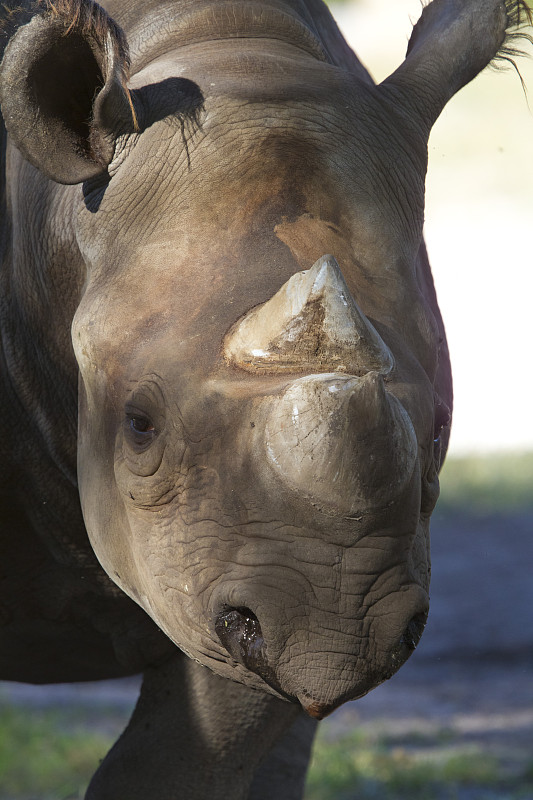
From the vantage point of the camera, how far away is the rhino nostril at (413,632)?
2223 millimetres

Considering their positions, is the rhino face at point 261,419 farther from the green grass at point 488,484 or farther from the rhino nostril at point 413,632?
the green grass at point 488,484

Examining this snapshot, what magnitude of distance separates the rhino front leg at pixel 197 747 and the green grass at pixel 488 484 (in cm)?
556

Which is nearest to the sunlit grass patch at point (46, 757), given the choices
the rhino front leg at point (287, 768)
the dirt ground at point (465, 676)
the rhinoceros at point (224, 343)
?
the dirt ground at point (465, 676)

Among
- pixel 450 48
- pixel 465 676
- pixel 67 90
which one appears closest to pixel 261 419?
pixel 67 90

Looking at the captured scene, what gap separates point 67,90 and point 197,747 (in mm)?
1848

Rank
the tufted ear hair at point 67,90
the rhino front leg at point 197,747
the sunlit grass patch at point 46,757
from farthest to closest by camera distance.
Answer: the sunlit grass patch at point 46,757 < the rhino front leg at point 197,747 < the tufted ear hair at point 67,90

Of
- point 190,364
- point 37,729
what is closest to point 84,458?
point 190,364

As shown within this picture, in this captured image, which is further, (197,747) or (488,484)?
(488,484)

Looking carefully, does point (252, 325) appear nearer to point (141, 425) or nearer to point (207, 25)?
point (141, 425)

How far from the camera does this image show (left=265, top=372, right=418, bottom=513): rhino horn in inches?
79.7

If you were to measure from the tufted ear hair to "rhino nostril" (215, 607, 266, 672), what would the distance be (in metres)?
0.98

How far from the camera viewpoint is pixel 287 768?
415 centimetres

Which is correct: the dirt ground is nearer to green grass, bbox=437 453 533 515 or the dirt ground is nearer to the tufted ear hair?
green grass, bbox=437 453 533 515

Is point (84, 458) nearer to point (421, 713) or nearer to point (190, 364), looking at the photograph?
point (190, 364)
